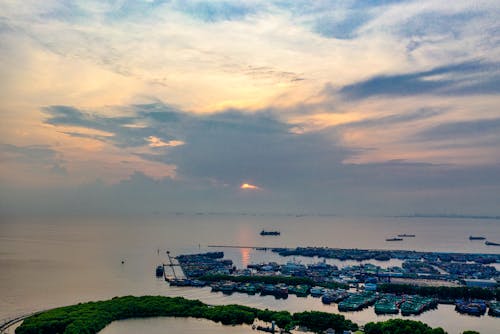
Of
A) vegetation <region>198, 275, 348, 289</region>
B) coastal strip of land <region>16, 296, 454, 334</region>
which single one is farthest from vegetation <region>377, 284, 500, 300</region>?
coastal strip of land <region>16, 296, 454, 334</region>

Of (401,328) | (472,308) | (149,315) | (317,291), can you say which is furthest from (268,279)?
(401,328)

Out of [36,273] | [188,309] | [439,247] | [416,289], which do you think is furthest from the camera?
[439,247]

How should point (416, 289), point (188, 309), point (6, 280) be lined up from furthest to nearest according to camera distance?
point (6, 280), point (416, 289), point (188, 309)

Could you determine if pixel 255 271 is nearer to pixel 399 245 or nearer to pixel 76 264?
pixel 76 264

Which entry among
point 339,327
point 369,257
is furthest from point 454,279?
point 339,327

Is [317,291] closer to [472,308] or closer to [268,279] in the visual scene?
[268,279]

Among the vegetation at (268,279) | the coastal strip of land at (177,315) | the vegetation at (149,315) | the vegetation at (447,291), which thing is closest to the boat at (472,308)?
the vegetation at (447,291)

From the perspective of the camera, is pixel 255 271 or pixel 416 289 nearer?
pixel 416 289
